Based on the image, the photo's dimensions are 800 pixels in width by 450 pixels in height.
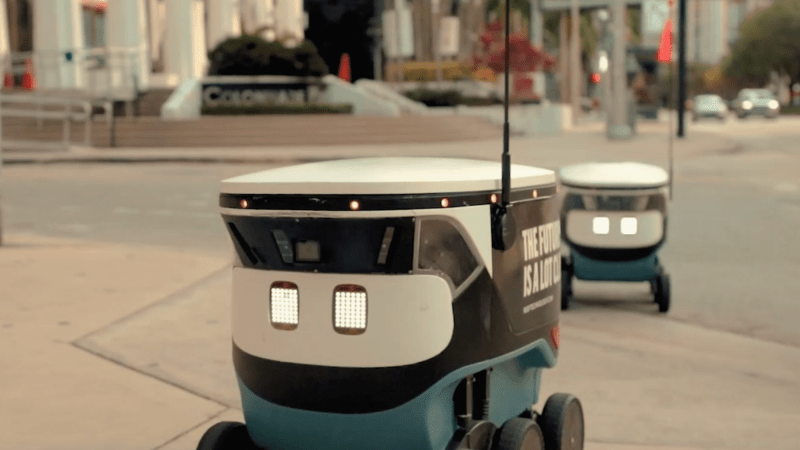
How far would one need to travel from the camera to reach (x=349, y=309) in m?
3.81

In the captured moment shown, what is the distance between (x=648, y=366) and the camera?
7027mm

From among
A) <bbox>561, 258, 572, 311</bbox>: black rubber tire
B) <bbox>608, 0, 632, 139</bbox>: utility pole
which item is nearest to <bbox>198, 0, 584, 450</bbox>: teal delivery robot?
<bbox>561, 258, 572, 311</bbox>: black rubber tire

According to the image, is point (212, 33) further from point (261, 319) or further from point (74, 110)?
point (261, 319)

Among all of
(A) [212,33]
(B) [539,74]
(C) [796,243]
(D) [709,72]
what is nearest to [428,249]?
(C) [796,243]

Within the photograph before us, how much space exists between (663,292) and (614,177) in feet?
2.83

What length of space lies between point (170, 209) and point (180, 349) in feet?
32.3

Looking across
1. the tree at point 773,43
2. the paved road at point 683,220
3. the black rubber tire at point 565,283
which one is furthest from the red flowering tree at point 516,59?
the black rubber tire at point 565,283

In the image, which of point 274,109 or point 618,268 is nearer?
point 618,268

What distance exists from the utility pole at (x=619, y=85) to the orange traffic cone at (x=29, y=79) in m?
18.3

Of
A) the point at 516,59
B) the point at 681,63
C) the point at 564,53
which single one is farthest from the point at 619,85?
the point at 564,53

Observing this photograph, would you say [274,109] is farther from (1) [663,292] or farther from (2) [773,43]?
(2) [773,43]

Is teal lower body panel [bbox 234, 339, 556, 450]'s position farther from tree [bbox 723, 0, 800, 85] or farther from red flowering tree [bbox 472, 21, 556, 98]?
tree [bbox 723, 0, 800, 85]

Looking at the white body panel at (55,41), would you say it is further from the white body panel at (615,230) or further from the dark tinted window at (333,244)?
the dark tinted window at (333,244)

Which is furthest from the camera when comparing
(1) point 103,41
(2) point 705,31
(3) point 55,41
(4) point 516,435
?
(2) point 705,31
